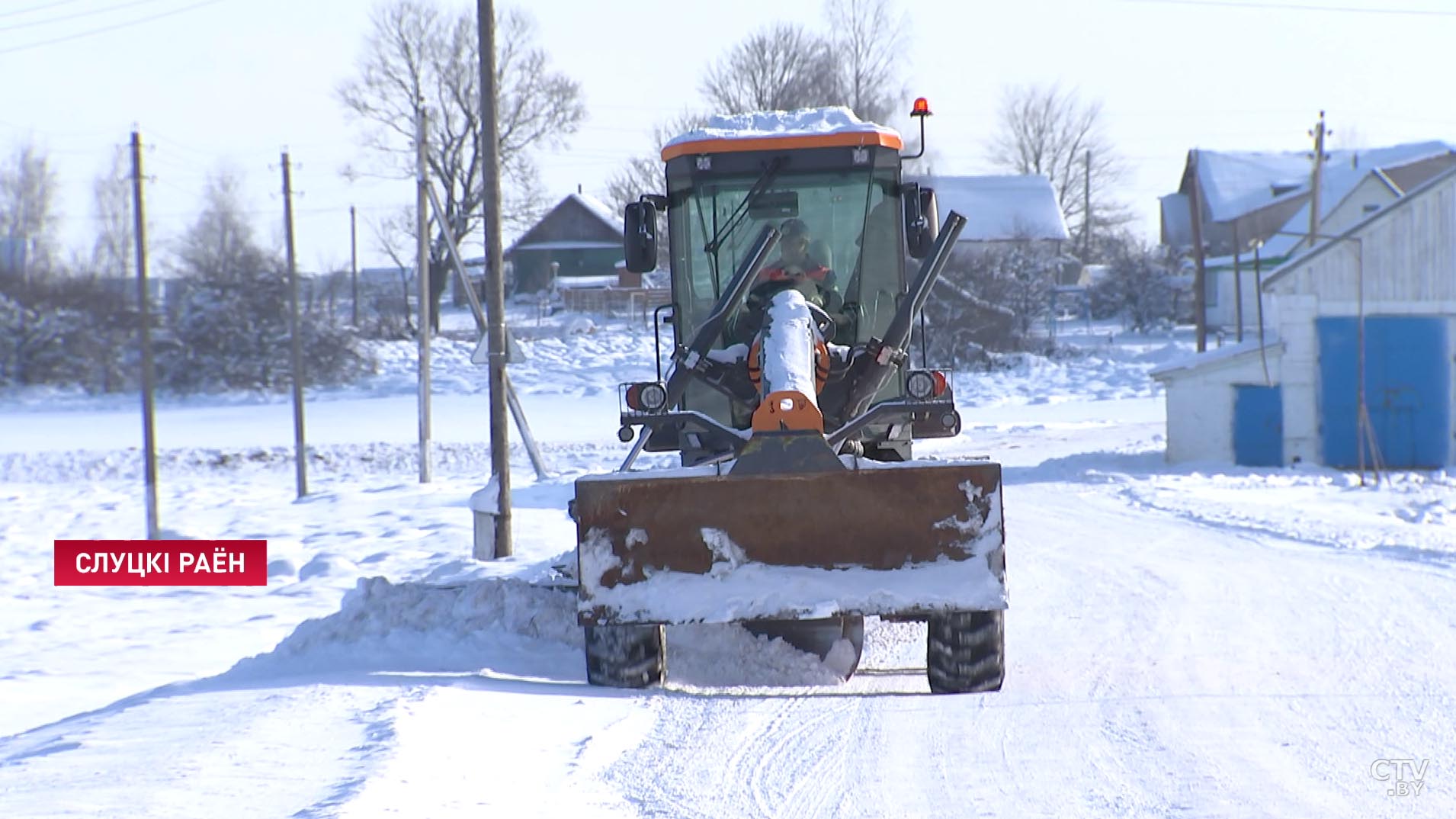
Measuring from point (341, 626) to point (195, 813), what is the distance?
3.54 meters

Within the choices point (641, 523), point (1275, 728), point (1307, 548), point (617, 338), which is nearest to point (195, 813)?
point (641, 523)

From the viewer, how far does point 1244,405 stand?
20.6 metres

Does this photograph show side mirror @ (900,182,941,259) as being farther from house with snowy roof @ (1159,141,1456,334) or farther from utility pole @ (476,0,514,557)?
house with snowy roof @ (1159,141,1456,334)

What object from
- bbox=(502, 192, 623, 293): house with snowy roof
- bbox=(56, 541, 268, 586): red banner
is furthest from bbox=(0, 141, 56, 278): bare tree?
bbox=(56, 541, 268, 586): red banner

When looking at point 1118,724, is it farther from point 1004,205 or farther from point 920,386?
Answer: point 1004,205

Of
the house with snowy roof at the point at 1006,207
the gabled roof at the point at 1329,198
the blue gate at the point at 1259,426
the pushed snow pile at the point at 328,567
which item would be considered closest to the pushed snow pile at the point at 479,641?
the pushed snow pile at the point at 328,567

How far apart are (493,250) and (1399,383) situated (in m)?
13.1

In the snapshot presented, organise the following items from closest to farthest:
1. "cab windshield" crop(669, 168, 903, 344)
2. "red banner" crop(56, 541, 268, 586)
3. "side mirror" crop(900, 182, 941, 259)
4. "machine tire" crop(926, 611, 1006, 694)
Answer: "machine tire" crop(926, 611, 1006, 694) → "side mirror" crop(900, 182, 941, 259) → "cab windshield" crop(669, 168, 903, 344) → "red banner" crop(56, 541, 268, 586)

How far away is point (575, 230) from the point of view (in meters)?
64.7

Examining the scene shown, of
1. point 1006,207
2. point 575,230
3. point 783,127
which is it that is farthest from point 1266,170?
point 783,127

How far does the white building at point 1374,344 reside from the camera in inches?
787

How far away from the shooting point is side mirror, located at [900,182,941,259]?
8.43 metres

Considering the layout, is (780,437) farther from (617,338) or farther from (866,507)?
(617,338)

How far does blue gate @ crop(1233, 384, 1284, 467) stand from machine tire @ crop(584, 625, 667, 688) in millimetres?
15708
